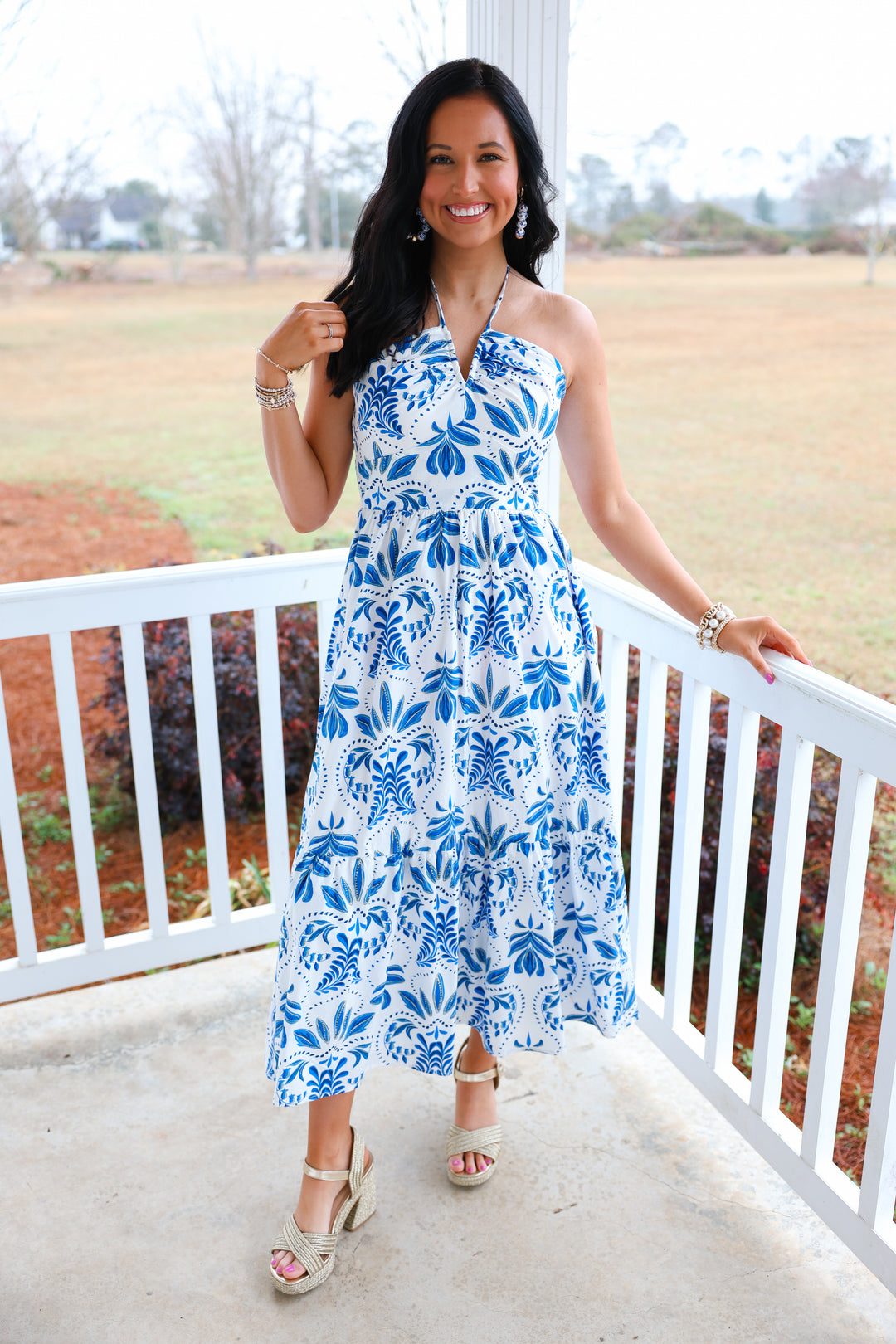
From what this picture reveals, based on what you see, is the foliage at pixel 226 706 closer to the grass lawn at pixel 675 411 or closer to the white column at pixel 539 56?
the white column at pixel 539 56

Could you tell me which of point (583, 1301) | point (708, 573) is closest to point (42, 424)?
point (708, 573)

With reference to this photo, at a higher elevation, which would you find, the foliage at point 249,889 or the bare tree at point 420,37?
the bare tree at point 420,37

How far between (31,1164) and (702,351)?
6.59 meters

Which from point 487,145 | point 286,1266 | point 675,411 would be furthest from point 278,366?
point 675,411

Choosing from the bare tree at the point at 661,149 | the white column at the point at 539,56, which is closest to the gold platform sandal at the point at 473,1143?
the white column at the point at 539,56

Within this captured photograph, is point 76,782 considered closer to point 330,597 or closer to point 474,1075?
point 330,597

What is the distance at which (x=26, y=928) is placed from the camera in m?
2.18

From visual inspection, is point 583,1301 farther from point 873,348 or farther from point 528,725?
point 873,348

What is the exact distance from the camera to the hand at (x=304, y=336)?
4.85 feet

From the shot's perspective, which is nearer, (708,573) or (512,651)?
(512,651)

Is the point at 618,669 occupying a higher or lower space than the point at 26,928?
higher

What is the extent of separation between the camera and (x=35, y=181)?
5121mm

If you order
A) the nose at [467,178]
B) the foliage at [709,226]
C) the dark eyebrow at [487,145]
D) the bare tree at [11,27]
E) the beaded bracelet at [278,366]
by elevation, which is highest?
the bare tree at [11,27]

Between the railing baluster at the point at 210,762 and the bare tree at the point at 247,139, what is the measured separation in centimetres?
392
